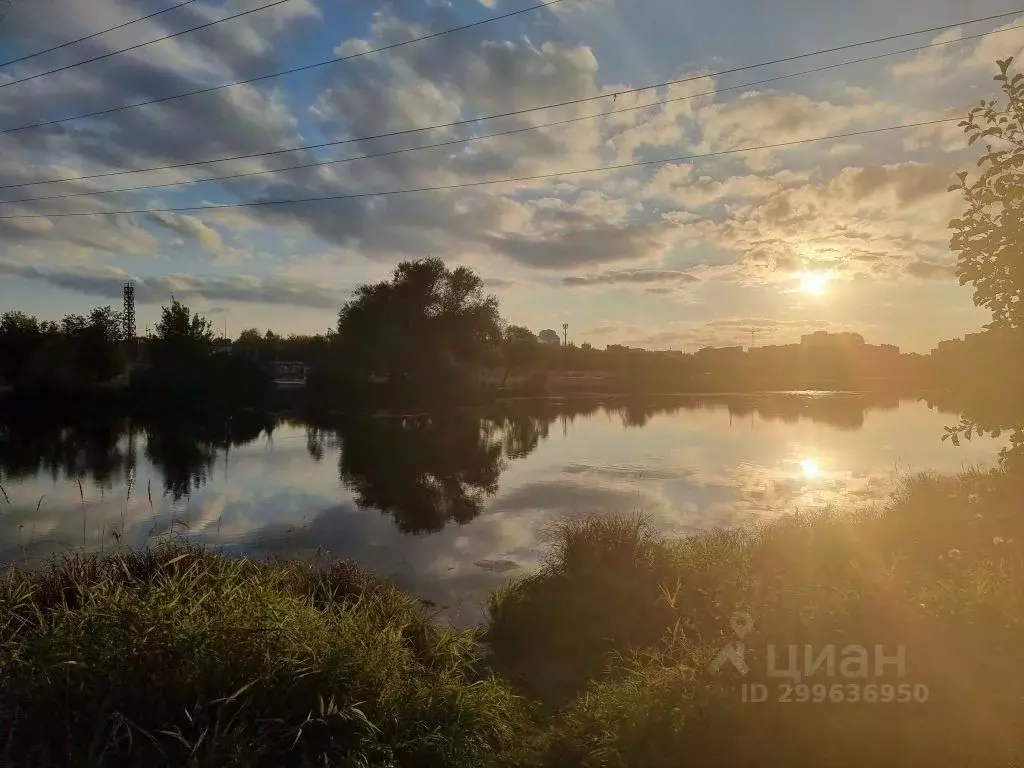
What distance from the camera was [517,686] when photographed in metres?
8.23

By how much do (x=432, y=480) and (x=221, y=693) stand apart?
2248 cm

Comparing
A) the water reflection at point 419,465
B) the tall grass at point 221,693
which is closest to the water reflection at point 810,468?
the water reflection at point 419,465

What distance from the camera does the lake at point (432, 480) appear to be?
1669cm

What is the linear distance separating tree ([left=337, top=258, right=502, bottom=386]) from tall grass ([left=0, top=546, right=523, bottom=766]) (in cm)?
6915

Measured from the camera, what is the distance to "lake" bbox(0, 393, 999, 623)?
16.7 m

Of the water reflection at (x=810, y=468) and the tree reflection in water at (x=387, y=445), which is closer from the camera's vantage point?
the tree reflection in water at (x=387, y=445)

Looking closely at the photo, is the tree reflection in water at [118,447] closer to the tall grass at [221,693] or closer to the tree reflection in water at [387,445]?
the tree reflection in water at [387,445]

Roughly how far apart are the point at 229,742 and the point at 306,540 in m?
13.2

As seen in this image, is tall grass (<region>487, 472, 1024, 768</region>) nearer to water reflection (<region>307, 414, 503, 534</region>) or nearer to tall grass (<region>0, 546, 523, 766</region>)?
tall grass (<region>0, 546, 523, 766</region>)

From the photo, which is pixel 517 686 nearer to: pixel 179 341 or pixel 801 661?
pixel 801 661

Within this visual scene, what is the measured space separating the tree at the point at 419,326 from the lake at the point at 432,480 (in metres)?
23.8

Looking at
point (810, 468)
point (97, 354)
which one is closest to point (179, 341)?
point (97, 354)

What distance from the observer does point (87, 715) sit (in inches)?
201

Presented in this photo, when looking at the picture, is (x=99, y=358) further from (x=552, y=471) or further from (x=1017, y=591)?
(x=1017, y=591)
